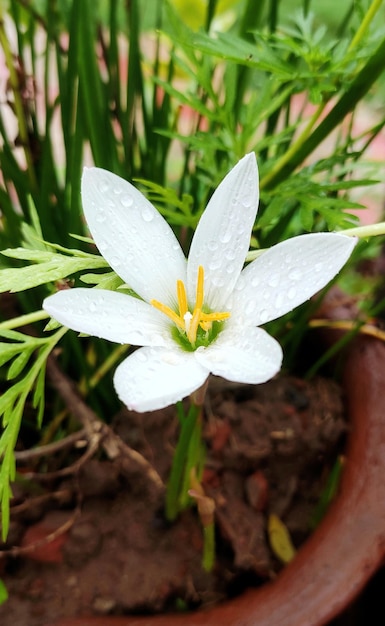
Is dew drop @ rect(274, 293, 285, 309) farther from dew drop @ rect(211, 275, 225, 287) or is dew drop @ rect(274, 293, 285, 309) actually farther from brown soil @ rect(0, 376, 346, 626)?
brown soil @ rect(0, 376, 346, 626)

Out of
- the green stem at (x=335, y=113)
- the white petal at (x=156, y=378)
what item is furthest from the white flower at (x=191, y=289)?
the green stem at (x=335, y=113)

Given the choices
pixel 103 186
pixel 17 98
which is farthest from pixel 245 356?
pixel 17 98

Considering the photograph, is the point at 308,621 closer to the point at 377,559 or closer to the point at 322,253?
the point at 377,559

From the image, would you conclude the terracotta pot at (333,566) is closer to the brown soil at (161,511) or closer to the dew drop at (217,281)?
the brown soil at (161,511)

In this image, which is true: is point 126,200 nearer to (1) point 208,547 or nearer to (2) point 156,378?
(2) point 156,378

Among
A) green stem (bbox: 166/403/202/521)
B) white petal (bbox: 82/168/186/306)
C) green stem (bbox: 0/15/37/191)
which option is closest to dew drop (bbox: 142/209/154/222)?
white petal (bbox: 82/168/186/306)
